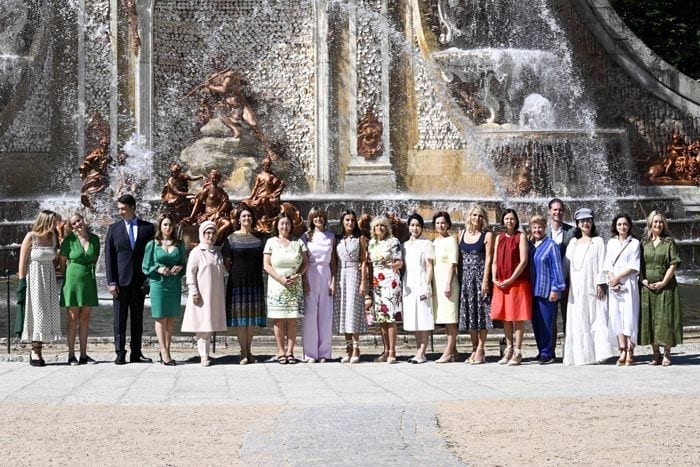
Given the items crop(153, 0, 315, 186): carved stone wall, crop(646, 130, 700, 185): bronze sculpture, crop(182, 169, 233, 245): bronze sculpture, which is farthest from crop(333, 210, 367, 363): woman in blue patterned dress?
crop(646, 130, 700, 185): bronze sculpture

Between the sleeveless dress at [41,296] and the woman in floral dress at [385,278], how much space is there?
3.16 m

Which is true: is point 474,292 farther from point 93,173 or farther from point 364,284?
point 93,173

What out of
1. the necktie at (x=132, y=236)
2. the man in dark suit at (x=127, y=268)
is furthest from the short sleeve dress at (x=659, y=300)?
the necktie at (x=132, y=236)

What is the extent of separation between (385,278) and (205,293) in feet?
5.92

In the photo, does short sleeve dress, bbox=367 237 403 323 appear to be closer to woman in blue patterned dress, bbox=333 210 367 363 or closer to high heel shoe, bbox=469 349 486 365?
woman in blue patterned dress, bbox=333 210 367 363

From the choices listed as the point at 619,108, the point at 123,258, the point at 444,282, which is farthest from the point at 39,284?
the point at 619,108

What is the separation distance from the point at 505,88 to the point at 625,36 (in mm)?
3252

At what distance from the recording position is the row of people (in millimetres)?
13172

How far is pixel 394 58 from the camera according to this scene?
89.7 ft

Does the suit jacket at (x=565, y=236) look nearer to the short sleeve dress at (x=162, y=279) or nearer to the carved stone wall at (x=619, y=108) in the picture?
the short sleeve dress at (x=162, y=279)

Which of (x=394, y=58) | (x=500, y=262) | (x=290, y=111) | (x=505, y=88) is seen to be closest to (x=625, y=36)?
(x=505, y=88)

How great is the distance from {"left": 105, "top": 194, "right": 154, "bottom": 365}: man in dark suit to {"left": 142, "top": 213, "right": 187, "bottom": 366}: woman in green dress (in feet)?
0.53

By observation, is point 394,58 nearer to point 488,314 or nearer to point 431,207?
point 431,207

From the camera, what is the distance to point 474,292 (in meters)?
13.4
